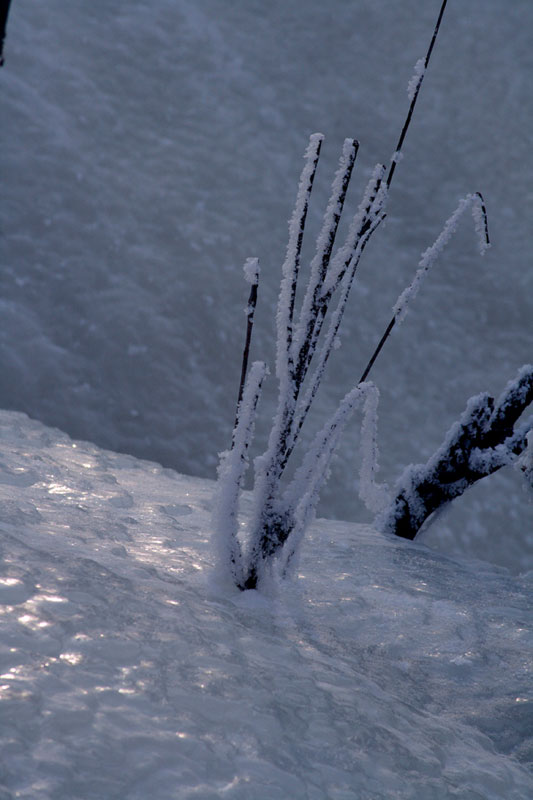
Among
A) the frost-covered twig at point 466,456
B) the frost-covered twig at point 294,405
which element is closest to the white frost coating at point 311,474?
the frost-covered twig at point 294,405

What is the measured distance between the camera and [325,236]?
47.1 inches

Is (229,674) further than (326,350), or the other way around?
(326,350)

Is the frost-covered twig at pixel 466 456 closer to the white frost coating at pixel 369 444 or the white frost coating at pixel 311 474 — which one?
the white frost coating at pixel 369 444

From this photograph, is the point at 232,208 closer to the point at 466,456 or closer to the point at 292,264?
the point at 466,456

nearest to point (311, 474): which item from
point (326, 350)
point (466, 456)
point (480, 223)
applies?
point (326, 350)

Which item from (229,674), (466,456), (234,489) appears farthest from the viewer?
(466,456)

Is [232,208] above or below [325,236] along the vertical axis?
above

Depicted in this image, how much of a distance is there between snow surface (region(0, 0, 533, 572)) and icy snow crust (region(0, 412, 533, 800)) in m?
2.34

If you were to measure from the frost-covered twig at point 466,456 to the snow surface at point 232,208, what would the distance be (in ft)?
5.57

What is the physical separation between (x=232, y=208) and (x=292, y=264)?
10.5 feet

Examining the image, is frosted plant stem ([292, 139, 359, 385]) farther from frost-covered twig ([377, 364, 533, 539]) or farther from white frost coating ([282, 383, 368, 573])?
frost-covered twig ([377, 364, 533, 539])

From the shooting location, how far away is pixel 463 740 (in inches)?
33.7

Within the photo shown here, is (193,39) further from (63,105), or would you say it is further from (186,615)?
(186,615)

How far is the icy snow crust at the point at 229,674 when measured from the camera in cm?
66
